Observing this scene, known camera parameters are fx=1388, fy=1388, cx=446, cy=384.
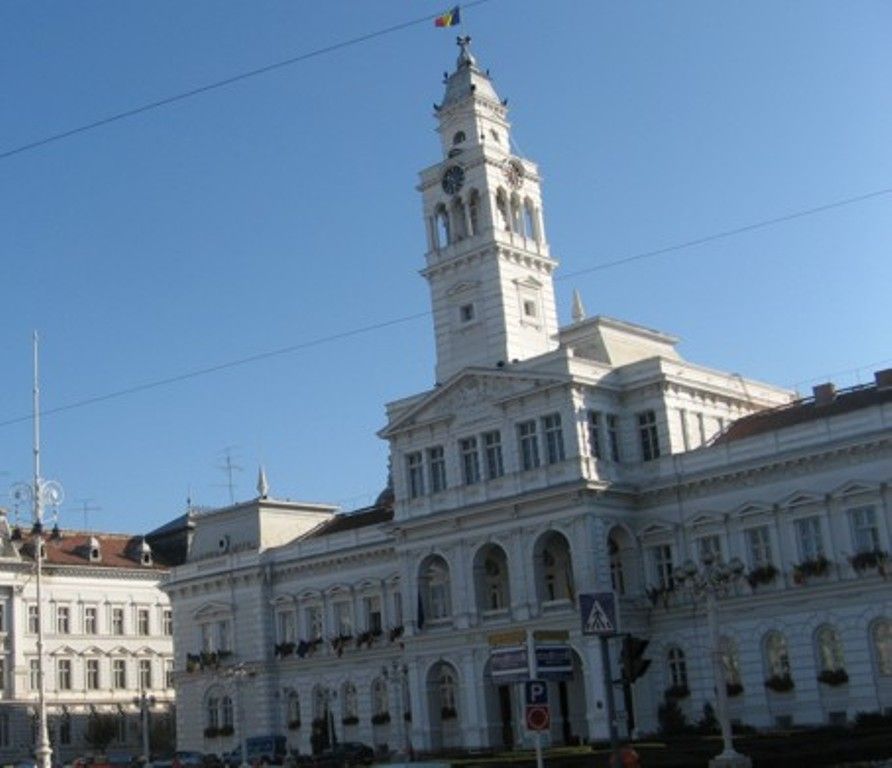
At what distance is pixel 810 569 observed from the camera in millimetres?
55312

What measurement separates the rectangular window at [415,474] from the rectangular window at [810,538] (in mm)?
18626

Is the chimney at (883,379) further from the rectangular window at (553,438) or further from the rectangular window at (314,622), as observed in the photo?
the rectangular window at (314,622)

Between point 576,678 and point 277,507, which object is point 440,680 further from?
point 277,507

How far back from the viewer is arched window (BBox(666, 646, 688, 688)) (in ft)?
195

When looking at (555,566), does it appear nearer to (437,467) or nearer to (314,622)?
(437,467)

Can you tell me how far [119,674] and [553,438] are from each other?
1781 inches

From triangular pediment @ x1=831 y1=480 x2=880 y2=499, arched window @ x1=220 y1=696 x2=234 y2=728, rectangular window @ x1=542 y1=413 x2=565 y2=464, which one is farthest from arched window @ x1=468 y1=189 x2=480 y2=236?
arched window @ x1=220 y1=696 x2=234 y2=728

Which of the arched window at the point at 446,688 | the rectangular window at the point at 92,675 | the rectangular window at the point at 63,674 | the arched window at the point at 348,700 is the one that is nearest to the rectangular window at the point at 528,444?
the arched window at the point at 446,688

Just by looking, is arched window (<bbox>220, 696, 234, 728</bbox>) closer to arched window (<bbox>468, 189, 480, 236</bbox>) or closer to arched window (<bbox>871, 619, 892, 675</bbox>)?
arched window (<bbox>468, 189, 480, 236</bbox>)

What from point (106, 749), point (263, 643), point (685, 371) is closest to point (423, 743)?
point (263, 643)

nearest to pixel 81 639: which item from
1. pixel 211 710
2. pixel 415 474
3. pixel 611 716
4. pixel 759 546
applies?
pixel 211 710

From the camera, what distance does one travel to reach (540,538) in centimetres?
6106

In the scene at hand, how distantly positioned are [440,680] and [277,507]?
19.9 meters

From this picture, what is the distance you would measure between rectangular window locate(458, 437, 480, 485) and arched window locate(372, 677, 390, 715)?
44.0 feet
